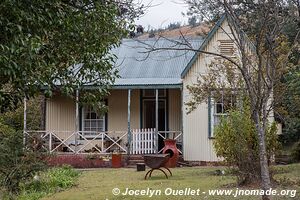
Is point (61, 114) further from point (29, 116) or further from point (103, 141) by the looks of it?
point (29, 116)

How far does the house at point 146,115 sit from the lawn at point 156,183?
3741 mm

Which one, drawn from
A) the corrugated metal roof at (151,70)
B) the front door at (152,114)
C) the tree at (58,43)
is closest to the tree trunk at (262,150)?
the tree at (58,43)

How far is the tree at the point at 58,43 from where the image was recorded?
6.09 m

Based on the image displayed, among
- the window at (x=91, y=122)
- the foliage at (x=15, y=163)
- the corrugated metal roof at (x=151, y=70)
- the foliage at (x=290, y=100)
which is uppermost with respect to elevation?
the corrugated metal roof at (x=151, y=70)

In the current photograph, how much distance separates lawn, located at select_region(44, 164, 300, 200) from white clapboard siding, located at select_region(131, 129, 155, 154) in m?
3.63

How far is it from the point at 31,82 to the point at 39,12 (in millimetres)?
995

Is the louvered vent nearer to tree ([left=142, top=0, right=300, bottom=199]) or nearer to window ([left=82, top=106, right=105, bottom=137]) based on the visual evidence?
window ([left=82, top=106, right=105, bottom=137])

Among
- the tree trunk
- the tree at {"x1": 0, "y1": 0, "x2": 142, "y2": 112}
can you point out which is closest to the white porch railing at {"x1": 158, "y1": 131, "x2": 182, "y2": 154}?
the tree at {"x1": 0, "y1": 0, "x2": 142, "y2": 112}

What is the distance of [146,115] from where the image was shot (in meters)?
21.9

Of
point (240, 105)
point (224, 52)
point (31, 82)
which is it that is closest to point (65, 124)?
point (224, 52)

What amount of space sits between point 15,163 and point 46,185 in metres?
1.34

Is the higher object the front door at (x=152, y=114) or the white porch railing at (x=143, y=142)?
the front door at (x=152, y=114)

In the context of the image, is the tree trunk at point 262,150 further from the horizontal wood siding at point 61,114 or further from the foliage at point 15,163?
the horizontal wood siding at point 61,114

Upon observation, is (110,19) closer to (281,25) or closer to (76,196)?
(281,25)
